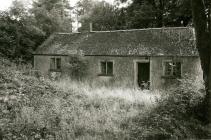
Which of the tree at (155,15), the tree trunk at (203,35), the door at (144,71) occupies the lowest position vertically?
the door at (144,71)

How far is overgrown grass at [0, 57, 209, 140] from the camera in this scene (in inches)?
314

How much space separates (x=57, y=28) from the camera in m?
30.6

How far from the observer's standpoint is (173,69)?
1875cm

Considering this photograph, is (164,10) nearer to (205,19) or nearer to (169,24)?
(169,24)

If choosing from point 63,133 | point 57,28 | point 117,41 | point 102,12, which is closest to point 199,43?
point 63,133

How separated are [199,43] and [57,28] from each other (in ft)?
76.5

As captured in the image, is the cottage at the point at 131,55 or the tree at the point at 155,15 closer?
the cottage at the point at 131,55

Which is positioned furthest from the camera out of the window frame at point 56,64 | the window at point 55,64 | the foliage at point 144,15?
the foliage at point 144,15

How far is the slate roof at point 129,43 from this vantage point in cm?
1898

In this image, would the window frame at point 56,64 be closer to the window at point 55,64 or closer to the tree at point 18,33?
the window at point 55,64

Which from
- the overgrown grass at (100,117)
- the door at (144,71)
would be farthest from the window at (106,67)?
the overgrown grass at (100,117)

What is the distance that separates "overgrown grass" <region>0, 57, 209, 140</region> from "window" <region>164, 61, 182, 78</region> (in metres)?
6.66

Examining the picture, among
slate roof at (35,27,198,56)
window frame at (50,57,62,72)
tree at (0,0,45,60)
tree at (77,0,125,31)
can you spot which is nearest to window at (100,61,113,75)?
slate roof at (35,27,198,56)

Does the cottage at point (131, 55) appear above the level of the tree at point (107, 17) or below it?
below
